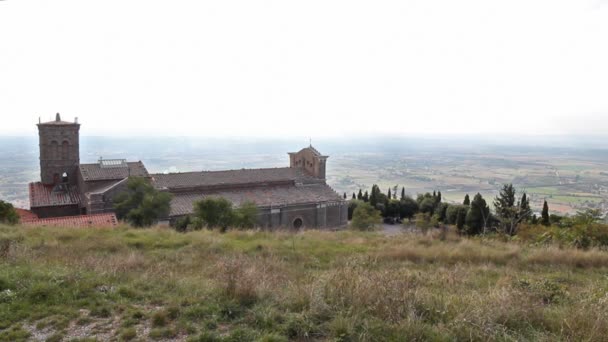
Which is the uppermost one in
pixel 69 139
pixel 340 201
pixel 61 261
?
pixel 69 139

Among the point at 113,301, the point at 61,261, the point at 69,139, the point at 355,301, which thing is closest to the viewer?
the point at 355,301

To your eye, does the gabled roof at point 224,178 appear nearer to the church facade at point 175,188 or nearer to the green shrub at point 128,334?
the church facade at point 175,188

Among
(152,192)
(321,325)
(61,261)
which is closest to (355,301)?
(321,325)

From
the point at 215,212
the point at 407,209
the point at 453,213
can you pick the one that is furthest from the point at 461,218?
the point at 215,212

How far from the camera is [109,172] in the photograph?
80.8 feet

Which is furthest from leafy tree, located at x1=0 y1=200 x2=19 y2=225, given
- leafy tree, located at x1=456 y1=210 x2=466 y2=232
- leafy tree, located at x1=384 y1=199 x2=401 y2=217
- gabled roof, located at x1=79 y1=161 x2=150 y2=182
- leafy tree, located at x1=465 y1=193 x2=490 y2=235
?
leafy tree, located at x1=384 y1=199 x2=401 y2=217

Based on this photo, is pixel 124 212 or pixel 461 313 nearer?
pixel 461 313

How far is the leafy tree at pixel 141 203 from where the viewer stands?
2027 centimetres

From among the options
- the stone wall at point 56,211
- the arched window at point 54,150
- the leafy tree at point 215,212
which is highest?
the arched window at point 54,150

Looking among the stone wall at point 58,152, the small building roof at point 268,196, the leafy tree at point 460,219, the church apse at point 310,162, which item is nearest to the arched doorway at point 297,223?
the small building roof at point 268,196

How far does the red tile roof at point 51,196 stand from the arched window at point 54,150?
1869 mm

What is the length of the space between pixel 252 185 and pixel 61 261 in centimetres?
2170

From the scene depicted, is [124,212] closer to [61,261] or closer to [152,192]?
[152,192]

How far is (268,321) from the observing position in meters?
4.61
